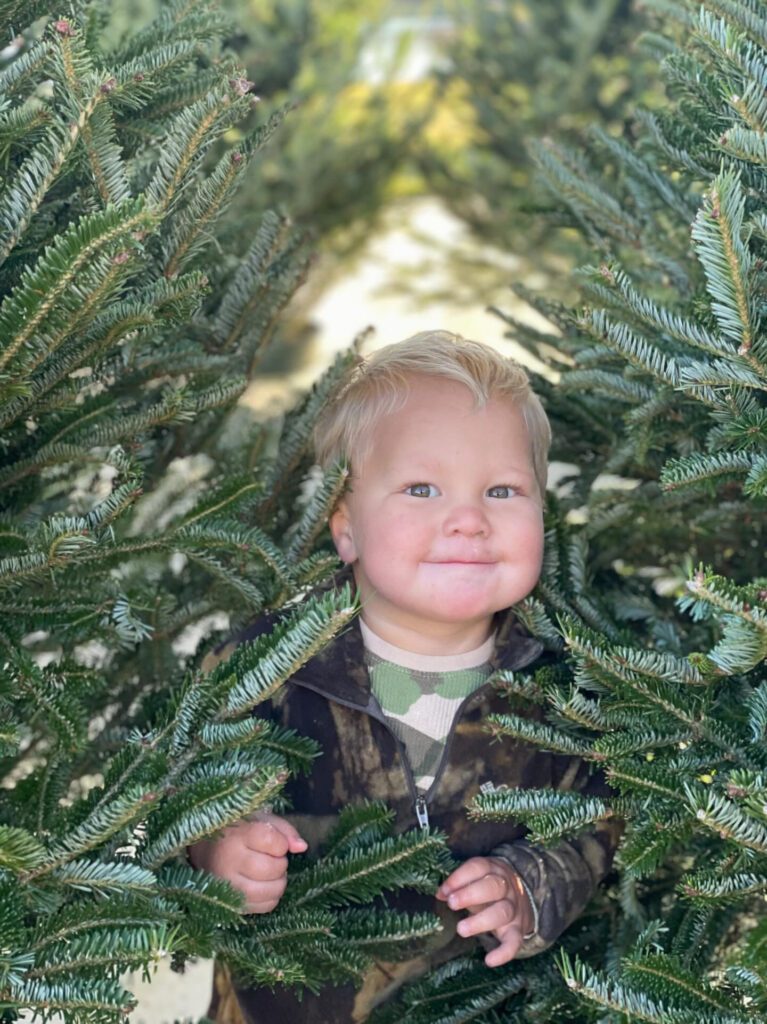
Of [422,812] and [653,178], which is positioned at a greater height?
[653,178]

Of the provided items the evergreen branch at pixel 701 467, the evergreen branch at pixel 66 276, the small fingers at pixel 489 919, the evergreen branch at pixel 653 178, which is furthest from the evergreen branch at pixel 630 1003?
the evergreen branch at pixel 653 178

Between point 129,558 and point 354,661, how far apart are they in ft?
1.08

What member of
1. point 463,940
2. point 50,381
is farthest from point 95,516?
point 463,940

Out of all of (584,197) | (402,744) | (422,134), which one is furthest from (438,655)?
(422,134)

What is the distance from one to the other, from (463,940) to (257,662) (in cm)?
57

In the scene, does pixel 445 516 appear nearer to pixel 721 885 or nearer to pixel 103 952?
pixel 721 885

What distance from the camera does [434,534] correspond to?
58.2 inches

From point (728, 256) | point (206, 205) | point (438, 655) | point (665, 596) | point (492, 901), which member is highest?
point (206, 205)

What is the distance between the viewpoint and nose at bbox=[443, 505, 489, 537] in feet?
4.80

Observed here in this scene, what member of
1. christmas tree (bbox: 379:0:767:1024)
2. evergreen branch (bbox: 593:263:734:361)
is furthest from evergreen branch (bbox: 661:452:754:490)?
evergreen branch (bbox: 593:263:734:361)

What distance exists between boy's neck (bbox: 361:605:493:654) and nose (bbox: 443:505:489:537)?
0.15 meters

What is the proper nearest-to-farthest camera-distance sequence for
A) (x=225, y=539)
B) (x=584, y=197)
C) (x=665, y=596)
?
(x=225, y=539), (x=584, y=197), (x=665, y=596)

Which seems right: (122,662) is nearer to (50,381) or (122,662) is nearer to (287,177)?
(50,381)

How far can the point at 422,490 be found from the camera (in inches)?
59.7
